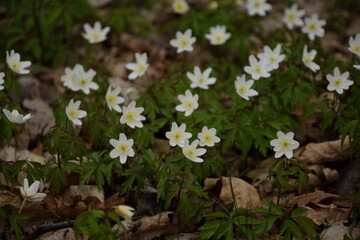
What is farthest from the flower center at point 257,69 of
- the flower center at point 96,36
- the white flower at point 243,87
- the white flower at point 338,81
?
the flower center at point 96,36

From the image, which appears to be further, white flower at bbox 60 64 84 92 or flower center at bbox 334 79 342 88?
white flower at bbox 60 64 84 92

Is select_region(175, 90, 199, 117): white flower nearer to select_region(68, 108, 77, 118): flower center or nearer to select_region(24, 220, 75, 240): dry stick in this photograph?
select_region(68, 108, 77, 118): flower center

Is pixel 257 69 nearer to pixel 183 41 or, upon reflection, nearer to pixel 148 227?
pixel 183 41

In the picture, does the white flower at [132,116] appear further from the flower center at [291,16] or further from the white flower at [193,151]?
the flower center at [291,16]

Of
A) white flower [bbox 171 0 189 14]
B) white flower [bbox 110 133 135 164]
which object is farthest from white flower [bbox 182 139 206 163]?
white flower [bbox 171 0 189 14]

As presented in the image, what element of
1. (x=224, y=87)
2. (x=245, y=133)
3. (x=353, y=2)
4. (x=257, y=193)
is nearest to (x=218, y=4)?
(x=224, y=87)
